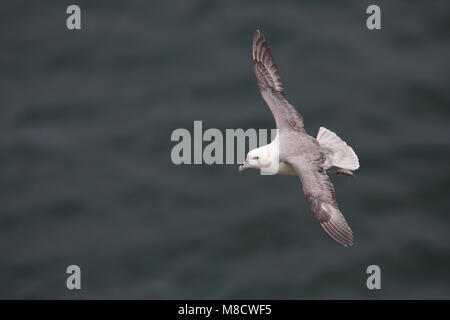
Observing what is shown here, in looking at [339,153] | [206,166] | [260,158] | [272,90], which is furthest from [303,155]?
[206,166]

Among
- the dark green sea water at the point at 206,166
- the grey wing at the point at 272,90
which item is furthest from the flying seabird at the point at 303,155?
the dark green sea water at the point at 206,166

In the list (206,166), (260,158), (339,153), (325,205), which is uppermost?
(206,166)

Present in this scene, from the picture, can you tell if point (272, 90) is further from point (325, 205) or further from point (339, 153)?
point (325, 205)

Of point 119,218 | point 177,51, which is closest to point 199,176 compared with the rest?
point 119,218

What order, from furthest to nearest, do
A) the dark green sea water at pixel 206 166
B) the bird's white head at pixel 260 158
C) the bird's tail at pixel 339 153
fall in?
the dark green sea water at pixel 206 166 < the bird's tail at pixel 339 153 < the bird's white head at pixel 260 158

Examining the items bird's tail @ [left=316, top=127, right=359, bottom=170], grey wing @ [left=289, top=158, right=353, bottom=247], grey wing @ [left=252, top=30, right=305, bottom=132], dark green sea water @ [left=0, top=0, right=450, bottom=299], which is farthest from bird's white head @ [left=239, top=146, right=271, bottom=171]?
dark green sea water @ [left=0, top=0, right=450, bottom=299]

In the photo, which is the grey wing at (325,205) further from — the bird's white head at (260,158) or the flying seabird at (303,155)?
the bird's white head at (260,158)

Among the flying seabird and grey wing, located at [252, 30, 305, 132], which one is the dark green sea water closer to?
the flying seabird
